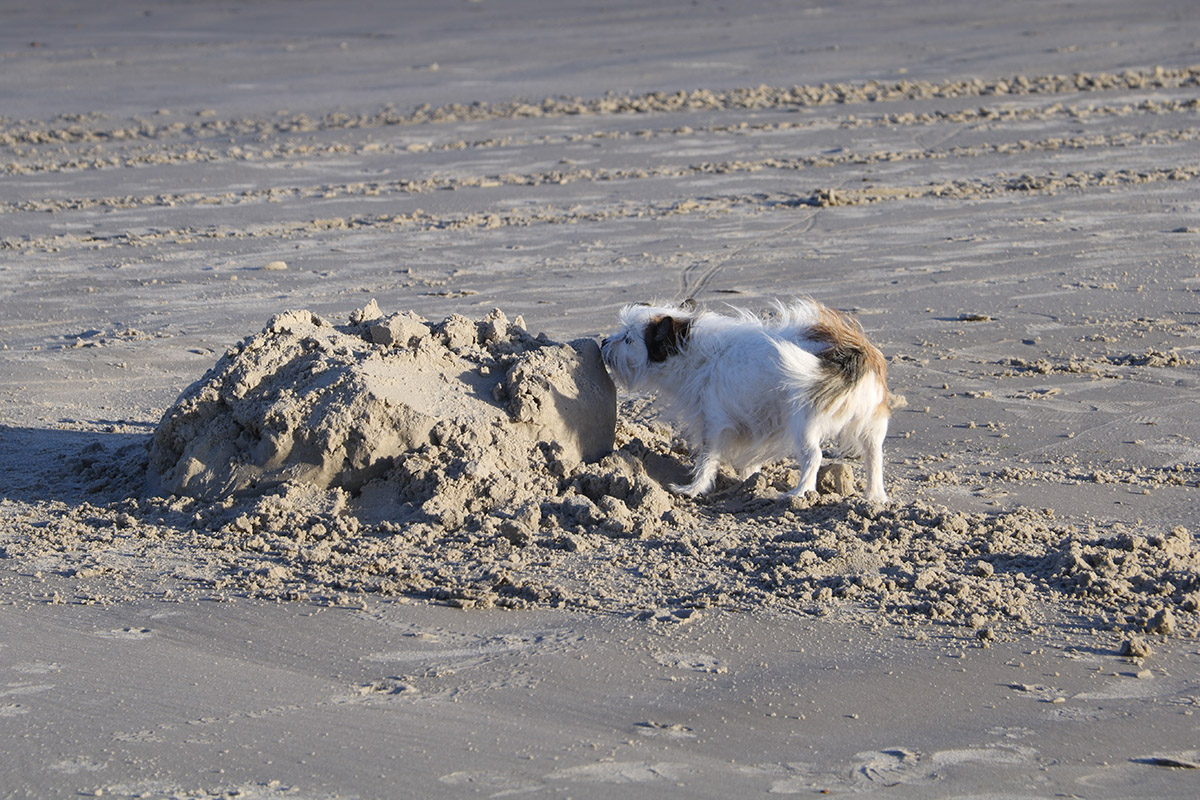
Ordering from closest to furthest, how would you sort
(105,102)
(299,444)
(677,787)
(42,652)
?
(677,787)
(42,652)
(299,444)
(105,102)

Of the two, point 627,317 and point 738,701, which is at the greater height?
point 627,317

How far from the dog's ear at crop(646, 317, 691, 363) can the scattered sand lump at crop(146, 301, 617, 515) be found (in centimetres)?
36

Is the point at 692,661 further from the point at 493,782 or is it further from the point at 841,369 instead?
the point at 841,369

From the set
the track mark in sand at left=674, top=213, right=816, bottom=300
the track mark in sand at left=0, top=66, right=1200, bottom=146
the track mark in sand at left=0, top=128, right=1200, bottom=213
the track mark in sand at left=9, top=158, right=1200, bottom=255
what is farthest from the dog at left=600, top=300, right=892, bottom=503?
the track mark in sand at left=0, top=66, right=1200, bottom=146

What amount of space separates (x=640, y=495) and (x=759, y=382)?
75 cm

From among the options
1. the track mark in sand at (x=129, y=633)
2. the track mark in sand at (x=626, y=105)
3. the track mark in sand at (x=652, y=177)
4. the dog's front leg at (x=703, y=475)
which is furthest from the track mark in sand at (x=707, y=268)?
the track mark in sand at (x=626, y=105)

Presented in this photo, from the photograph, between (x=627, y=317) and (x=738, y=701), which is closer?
(x=738, y=701)

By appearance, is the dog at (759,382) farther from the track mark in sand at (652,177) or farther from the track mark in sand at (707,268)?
the track mark in sand at (652,177)

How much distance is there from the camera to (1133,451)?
6.87 m

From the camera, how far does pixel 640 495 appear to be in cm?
584

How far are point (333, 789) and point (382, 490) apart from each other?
2.31m

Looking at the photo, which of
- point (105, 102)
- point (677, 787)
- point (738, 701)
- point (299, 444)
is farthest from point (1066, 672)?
point (105, 102)

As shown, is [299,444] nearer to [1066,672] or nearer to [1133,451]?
[1066,672]

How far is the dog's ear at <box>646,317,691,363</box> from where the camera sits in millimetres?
6285
